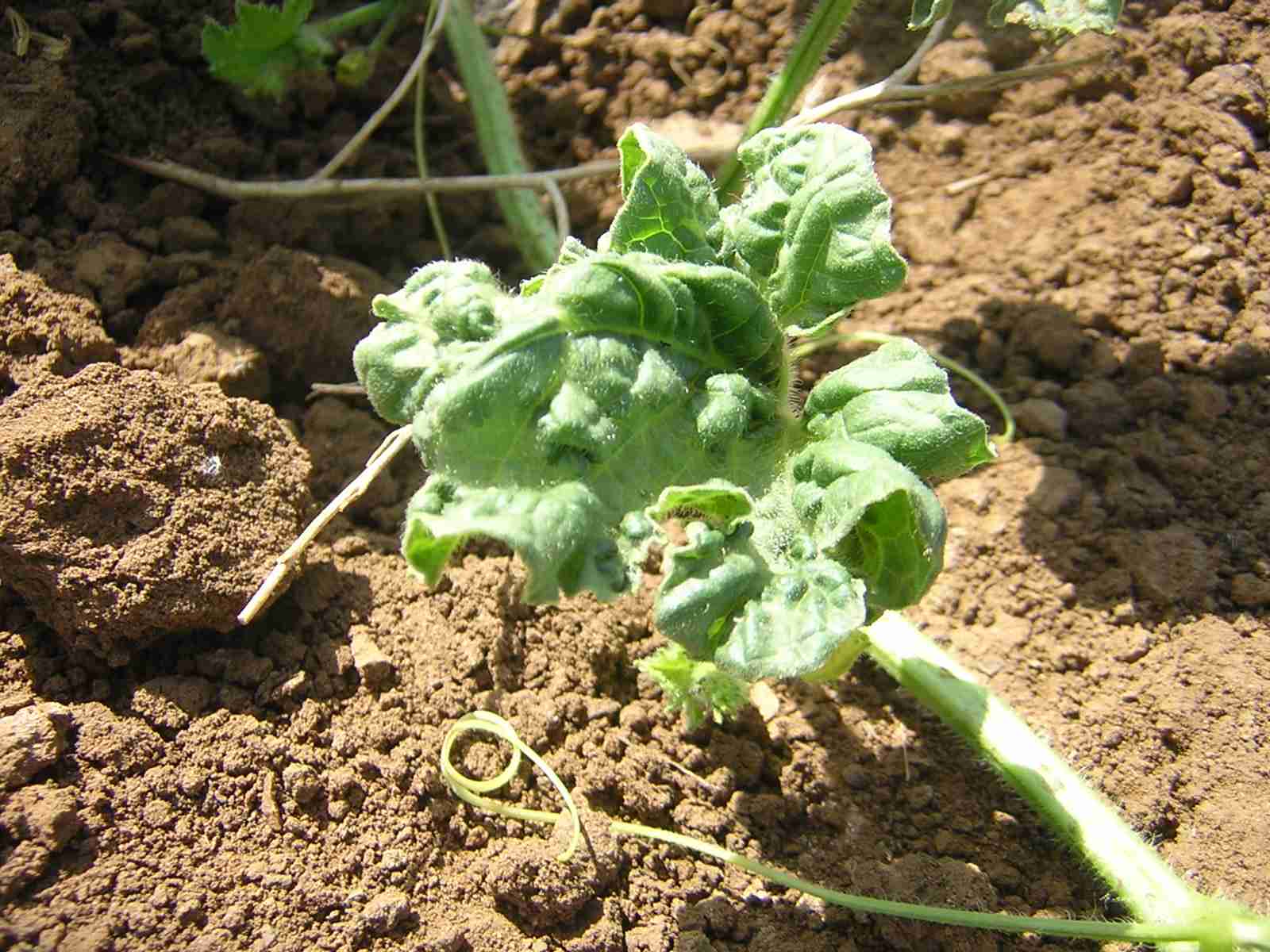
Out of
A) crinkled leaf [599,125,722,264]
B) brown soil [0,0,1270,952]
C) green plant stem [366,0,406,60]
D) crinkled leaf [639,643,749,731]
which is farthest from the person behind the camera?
green plant stem [366,0,406,60]

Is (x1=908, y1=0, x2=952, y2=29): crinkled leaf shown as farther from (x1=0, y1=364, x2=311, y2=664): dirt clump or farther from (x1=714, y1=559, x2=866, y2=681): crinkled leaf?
(x1=0, y1=364, x2=311, y2=664): dirt clump

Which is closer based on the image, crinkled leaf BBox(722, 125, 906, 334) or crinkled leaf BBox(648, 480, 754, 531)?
crinkled leaf BBox(648, 480, 754, 531)

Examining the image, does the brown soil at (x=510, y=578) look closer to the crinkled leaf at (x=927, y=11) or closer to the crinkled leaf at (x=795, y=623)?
the crinkled leaf at (x=795, y=623)

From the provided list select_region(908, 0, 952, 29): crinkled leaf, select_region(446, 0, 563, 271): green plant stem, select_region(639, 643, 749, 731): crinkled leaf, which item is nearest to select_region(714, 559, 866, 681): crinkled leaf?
select_region(639, 643, 749, 731): crinkled leaf

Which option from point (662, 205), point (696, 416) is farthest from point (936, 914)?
point (662, 205)

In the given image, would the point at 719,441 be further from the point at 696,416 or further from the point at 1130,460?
the point at 1130,460

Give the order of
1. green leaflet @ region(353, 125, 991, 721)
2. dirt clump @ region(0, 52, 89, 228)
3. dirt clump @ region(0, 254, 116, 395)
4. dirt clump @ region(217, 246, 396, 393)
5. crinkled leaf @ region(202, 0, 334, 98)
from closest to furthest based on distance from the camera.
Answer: green leaflet @ region(353, 125, 991, 721), dirt clump @ region(0, 254, 116, 395), dirt clump @ region(0, 52, 89, 228), dirt clump @ region(217, 246, 396, 393), crinkled leaf @ region(202, 0, 334, 98)

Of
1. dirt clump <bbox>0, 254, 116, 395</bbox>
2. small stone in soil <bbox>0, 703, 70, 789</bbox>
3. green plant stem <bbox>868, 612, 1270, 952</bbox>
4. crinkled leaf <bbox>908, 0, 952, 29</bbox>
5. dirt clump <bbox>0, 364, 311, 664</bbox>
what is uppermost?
crinkled leaf <bbox>908, 0, 952, 29</bbox>
